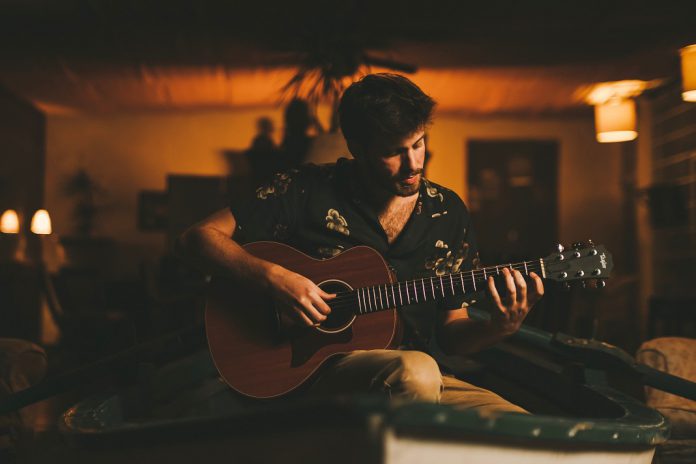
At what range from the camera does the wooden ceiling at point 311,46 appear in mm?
5703

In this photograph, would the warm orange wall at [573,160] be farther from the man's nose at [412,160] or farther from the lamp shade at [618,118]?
the man's nose at [412,160]

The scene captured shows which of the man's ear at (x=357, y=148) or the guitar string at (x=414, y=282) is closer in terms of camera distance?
the guitar string at (x=414, y=282)

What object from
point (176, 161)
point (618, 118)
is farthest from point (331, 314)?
point (176, 161)

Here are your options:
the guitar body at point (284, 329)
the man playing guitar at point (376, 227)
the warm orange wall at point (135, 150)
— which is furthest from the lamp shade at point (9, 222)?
the guitar body at point (284, 329)

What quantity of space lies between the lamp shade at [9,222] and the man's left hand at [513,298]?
7.11 metres

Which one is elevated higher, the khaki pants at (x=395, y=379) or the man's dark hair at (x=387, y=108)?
the man's dark hair at (x=387, y=108)

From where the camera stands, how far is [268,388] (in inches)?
70.8

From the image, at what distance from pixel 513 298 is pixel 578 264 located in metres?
0.18

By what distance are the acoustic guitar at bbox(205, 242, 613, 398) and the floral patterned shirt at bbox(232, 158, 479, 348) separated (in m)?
0.10

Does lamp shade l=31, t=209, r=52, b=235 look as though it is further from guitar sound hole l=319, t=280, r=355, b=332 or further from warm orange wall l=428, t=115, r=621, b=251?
guitar sound hole l=319, t=280, r=355, b=332

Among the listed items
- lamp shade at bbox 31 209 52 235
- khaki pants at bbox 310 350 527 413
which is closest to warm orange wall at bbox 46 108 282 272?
lamp shade at bbox 31 209 52 235

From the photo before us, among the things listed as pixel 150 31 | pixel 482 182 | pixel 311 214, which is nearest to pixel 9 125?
pixel 150 31

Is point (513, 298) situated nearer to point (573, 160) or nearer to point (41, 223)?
point (41, 223)

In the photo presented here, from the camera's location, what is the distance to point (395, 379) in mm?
1457
